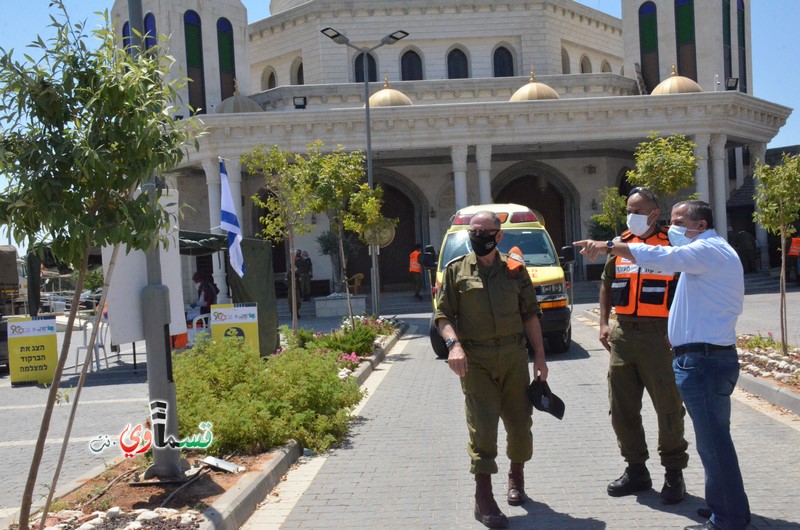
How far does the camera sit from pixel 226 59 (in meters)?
36.2

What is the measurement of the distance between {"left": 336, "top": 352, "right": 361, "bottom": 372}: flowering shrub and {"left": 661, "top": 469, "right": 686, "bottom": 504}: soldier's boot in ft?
22.8

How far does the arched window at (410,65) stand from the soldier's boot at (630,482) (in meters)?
34.4

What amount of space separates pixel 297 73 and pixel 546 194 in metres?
13.3

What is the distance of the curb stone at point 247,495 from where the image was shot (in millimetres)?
5195

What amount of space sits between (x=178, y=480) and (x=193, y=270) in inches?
1167

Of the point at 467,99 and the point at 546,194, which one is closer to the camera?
the point at 467,99

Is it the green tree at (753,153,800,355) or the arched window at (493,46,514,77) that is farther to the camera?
the arched window at (493,46,514,77)

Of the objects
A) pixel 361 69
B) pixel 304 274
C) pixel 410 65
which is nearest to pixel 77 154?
pixel 304 274

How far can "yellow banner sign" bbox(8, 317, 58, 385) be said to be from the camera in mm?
14469

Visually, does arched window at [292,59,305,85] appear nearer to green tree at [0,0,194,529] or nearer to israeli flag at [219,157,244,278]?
israeli flag at [219,157,244,278]

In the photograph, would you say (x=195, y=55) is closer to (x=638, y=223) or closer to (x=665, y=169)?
(x=665, y=169)

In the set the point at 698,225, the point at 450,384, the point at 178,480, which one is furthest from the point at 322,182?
the point at 698,225

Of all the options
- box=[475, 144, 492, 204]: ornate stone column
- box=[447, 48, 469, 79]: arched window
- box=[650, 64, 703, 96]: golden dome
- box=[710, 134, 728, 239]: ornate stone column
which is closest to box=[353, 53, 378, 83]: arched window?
box=[447, 48, 469, 79]: arched window

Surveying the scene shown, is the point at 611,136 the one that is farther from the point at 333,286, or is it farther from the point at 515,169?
the point at 333,286
